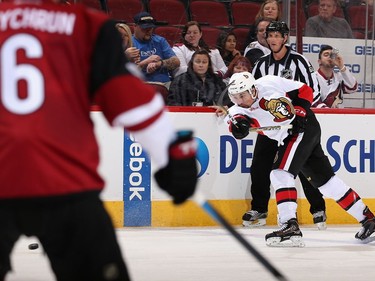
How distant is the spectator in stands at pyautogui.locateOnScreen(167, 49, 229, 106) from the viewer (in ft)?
22.9

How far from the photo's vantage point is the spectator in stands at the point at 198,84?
696 cm

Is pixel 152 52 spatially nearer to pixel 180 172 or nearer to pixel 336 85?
pixel 336 85

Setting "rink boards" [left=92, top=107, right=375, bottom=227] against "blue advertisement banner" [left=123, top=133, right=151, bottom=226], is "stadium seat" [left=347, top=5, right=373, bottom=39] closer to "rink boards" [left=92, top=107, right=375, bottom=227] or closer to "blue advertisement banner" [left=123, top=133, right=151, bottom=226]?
"rink boards" [left=92, top=107, right=375, bottom=227]

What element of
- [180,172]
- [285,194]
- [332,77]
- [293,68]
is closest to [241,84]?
[285,194]

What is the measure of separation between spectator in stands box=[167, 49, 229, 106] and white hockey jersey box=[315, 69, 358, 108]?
0.87 meters

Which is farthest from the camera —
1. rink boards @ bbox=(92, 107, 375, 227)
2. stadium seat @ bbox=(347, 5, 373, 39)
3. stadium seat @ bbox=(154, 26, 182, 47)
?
stadium seat @ bbox=(347, 5, 373, 39)

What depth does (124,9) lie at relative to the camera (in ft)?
24.1

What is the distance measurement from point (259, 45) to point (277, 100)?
170cm

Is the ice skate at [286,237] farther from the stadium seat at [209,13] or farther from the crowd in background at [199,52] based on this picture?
the stadium seat at [209,13]

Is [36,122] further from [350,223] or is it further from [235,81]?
[350,223]

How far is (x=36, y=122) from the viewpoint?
202cm

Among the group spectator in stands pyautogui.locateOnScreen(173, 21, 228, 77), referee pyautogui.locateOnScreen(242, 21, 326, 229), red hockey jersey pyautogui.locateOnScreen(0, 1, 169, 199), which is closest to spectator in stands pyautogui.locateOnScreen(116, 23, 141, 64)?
spectator in stands pyautogui.locateOnScreen(173, 21, 228, 77)

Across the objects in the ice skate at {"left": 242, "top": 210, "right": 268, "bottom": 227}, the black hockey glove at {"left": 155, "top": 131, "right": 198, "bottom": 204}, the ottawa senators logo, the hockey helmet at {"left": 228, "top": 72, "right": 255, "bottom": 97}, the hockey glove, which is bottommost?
the ice skate at {"left": 242, "top": 210, "right": 268, "bottom": 227}

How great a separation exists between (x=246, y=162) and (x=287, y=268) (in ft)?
7.12
